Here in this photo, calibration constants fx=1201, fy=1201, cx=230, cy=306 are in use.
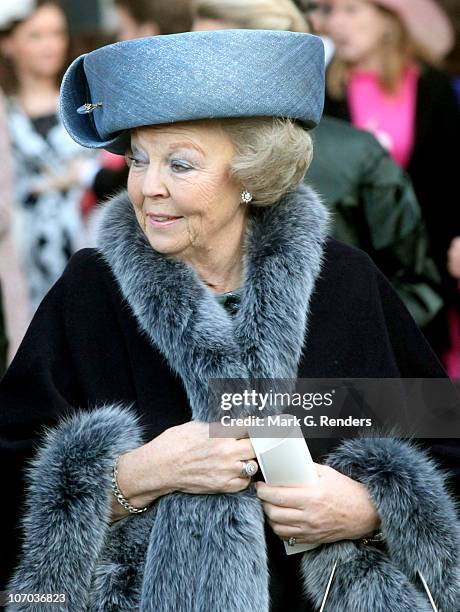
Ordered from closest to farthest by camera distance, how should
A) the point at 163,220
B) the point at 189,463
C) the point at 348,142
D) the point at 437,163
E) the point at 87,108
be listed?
1. the point at 189,463
2. the point at 163,220
3. the point at 87,108
4. the point at 348,142
5. the point at 437,163

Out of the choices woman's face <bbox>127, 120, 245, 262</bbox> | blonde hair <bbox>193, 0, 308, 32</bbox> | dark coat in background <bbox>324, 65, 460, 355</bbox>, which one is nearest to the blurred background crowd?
dark coat in background <bbox>324, 65, 460, 355</bbox>

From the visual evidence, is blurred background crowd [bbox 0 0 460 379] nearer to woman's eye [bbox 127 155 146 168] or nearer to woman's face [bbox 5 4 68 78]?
woman's face [bbox 5 4 68 78]

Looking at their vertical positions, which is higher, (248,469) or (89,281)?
(89,281)

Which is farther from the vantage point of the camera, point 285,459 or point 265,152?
point 265,152

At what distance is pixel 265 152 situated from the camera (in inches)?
110

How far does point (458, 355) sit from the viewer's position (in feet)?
15.4

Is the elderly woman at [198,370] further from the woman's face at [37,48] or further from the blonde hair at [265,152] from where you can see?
the woman's face at [37,48]

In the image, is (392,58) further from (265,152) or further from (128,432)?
(128,432)

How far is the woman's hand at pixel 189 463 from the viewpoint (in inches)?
105

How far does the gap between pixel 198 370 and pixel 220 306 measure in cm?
19

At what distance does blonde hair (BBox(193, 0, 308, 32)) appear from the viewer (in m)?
3.92

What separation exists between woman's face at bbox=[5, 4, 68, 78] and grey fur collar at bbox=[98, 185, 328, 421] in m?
2.00

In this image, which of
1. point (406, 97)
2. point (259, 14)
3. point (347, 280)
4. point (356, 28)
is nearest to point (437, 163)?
point (406, 97)

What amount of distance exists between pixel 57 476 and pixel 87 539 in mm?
161
